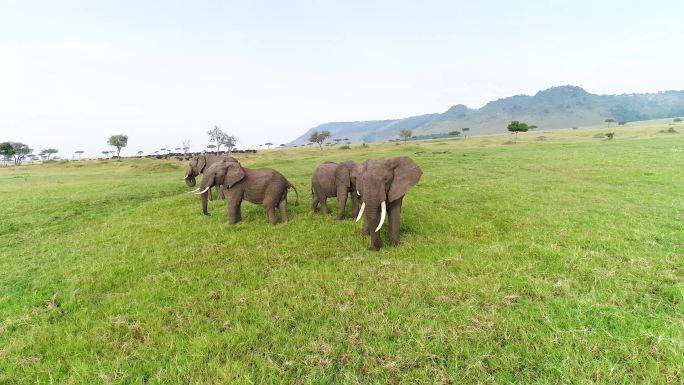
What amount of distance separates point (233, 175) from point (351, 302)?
721 centimetres

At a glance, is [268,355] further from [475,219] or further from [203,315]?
[475,219]

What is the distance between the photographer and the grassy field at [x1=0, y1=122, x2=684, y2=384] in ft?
13.6

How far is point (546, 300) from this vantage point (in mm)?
5492

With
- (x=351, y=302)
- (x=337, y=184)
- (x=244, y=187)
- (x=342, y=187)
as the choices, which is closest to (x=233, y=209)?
(x=244, y=187)

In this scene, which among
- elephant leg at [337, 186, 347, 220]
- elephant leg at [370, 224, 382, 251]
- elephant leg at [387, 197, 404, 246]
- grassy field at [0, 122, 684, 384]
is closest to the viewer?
grassy field at [0, 122, 684, 384]

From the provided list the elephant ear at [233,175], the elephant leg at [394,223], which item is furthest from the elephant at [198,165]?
the elephant leg at [394,223]

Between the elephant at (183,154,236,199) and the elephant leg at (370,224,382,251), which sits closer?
the elephant leg at (370,224,382,251)

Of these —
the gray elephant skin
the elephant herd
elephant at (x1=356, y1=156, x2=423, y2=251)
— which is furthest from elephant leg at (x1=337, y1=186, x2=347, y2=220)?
the gray elephant skin

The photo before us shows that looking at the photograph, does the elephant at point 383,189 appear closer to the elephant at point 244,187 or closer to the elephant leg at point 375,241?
the elephant leg at point 375,241

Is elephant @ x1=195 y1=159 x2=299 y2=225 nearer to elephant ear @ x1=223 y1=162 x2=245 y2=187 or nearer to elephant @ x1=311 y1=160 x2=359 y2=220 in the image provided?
elephant ear @ x1=223 y1=162 x2=245 y2=187

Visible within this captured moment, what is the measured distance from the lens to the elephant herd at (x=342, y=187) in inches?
324

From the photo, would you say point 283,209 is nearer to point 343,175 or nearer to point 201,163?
point 343,175

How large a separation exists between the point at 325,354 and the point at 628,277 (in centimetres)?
601

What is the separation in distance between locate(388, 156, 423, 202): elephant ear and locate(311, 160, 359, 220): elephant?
294 centimetres
